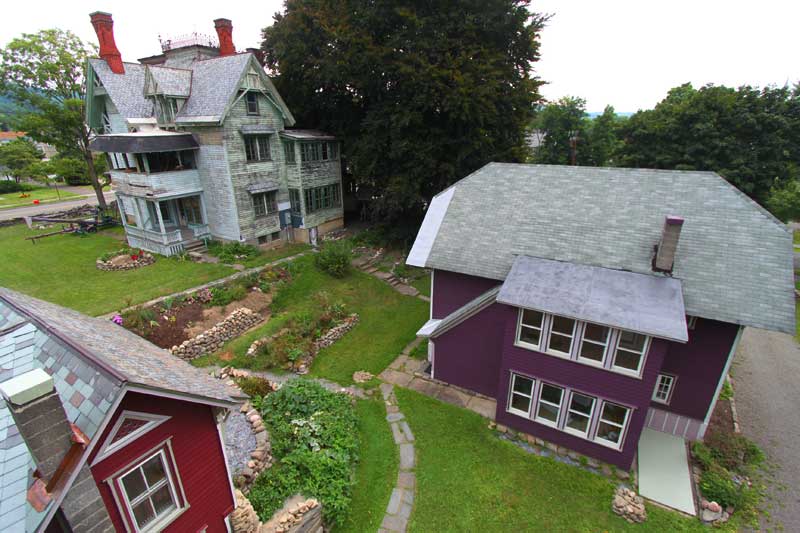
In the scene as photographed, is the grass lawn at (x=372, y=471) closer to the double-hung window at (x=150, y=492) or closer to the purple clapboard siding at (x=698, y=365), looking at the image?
the double-hung window at (x=150, y=492)

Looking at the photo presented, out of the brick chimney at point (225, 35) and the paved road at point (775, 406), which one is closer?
the paved road at point (775, 406)

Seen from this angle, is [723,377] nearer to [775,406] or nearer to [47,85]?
[775,406]

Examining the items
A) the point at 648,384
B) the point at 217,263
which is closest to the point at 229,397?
the point at 648,384

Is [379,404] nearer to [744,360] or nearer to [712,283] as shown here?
[712,283]

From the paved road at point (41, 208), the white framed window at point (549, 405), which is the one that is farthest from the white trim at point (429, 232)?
the paved road at point (41, 208)

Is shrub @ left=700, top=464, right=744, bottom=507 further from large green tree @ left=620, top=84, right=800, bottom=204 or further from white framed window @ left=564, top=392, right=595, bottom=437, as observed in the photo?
large green tree @ left=620, top=84, right=800, bottom=204

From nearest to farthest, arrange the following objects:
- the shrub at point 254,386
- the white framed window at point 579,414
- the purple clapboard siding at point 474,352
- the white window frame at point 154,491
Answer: the white window frame at point 154,491, the white framed window at point 579,414, the shrub at point 254,386, the purple clapboard siding at point 474,352
